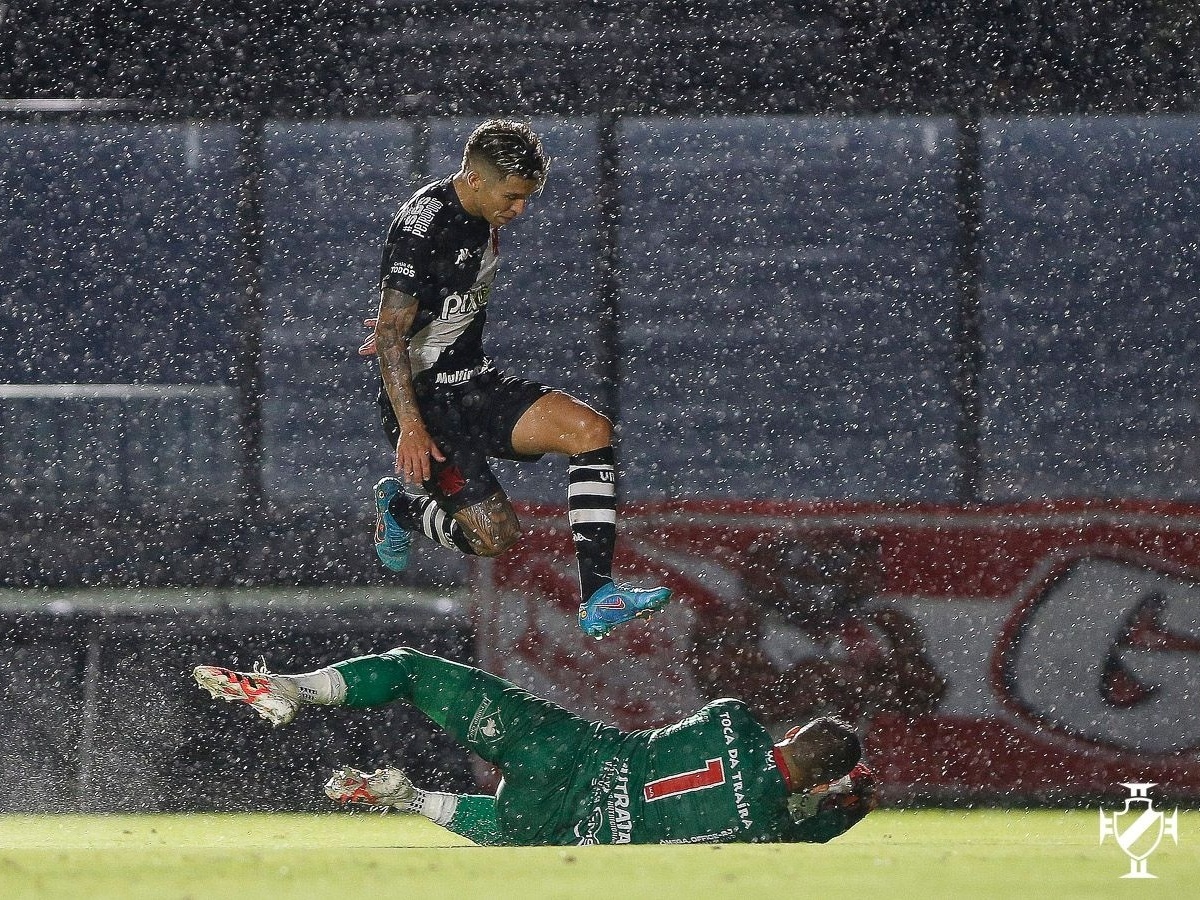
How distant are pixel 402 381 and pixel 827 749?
1346 millimetres

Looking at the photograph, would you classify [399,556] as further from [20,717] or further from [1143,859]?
[20,717]

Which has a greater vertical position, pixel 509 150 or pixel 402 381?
pixel 509 150

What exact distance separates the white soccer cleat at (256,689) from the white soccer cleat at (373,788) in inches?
16.7

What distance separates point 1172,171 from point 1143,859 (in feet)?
24.0

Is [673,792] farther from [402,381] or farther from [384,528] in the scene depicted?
[402,381]

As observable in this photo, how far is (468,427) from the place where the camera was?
3662 mm

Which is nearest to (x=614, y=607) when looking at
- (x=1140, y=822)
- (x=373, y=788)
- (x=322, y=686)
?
(x=322, y=686)

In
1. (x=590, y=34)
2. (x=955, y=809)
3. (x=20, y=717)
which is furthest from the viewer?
(x=590, y=34)

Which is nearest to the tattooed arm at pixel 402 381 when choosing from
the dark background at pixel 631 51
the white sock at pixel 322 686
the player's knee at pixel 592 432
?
the player's knee at pixel 592 432

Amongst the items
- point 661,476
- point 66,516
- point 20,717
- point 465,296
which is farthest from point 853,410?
point 465,296

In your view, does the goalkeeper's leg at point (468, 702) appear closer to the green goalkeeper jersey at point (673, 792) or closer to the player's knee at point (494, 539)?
the green goalkeeper jersey at point (673, 792)

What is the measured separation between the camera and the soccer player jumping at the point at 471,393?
3496mm

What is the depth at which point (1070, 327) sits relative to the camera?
922cm

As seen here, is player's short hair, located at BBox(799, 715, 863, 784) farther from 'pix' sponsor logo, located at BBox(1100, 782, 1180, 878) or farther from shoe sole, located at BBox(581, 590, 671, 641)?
'pix' sponsor logo, located at BBox(1100, 782, 1180, 878)
